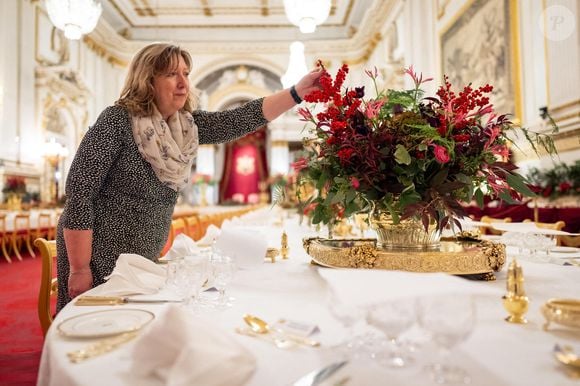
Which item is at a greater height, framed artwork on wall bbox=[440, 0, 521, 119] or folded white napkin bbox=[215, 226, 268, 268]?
framed artwork on wall bbox=[440, 0, 521, 119]

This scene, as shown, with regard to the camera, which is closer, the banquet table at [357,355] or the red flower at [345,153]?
the banquet table at [357,355]

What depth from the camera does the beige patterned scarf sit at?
Answer: 1422mm

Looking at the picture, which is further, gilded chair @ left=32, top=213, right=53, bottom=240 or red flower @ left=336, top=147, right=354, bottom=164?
gilded chair @ left=32, top=213, right=53, bottom=240

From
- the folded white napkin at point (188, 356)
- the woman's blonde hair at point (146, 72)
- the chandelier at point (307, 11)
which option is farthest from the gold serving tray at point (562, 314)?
the chandelier at point (307, 11)

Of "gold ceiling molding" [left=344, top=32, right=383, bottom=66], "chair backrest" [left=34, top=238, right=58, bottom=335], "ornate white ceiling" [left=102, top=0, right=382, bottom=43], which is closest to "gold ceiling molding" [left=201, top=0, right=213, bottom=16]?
"ornate white ceiling" [left=102, top=0, right=382, bottom=43]

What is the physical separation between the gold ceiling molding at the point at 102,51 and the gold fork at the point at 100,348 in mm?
12551

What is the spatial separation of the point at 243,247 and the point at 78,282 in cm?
53

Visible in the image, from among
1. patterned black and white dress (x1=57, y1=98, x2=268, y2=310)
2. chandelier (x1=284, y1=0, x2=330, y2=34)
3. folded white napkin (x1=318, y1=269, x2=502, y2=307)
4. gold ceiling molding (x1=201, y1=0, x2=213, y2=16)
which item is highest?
gold ceiling molding (x1=201, y1=0, x2=213, y2=16)

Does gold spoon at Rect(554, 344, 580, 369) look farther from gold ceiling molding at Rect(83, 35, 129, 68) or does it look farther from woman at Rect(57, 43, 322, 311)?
gold ceiling molding at Rect(83, 35, 129, 68)

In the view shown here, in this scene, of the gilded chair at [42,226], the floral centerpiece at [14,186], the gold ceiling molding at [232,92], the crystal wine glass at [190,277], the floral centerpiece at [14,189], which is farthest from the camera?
the gold ceiling molding at [232,92]

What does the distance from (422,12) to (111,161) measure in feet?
28.3

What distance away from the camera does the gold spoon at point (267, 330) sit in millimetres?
698

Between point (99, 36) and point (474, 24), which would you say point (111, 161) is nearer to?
point (474, 24)

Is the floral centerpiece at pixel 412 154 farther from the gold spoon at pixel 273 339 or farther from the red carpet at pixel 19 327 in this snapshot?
the red carpet at pixel 19 327
